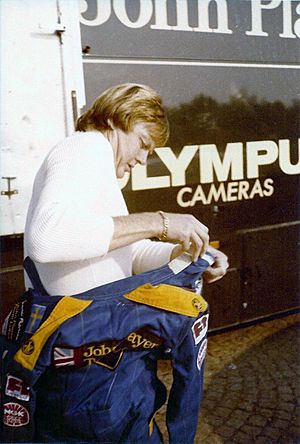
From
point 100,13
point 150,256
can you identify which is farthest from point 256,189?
point 150,256

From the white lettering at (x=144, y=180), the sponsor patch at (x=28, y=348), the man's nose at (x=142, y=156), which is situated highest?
the man's nose at (x=142, y=156)

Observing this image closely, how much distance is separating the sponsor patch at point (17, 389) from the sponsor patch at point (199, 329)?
1.54 ft

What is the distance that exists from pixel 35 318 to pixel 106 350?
0.20 meters

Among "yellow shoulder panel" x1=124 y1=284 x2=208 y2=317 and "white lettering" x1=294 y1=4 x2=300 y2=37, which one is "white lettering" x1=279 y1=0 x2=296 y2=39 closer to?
"white lettering" x1=294 y1=4 x2=300 y2=37

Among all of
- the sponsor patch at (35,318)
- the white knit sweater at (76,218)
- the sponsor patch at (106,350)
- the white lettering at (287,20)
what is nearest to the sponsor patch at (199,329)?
the sponsor patch at (106,350)

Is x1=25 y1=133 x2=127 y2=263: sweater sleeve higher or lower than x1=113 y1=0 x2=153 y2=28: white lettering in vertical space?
lower

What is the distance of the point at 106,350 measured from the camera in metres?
1.28

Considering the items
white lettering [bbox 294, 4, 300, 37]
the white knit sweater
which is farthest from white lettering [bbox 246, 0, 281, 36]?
the white knit sweater

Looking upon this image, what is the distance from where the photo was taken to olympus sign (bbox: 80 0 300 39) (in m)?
2.49

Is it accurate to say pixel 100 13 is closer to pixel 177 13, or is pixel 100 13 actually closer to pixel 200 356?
pixel 177 13

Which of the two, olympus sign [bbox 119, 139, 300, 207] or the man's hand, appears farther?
olympus sign [bbox 119, 139, 300, 207]

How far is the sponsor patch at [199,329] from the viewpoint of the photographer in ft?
4.47

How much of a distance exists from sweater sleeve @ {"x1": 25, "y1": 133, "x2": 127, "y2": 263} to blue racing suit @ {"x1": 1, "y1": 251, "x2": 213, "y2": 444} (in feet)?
0.52

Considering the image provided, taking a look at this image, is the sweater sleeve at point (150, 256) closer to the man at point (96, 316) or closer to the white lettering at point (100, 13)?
the man at point (96, 316)
